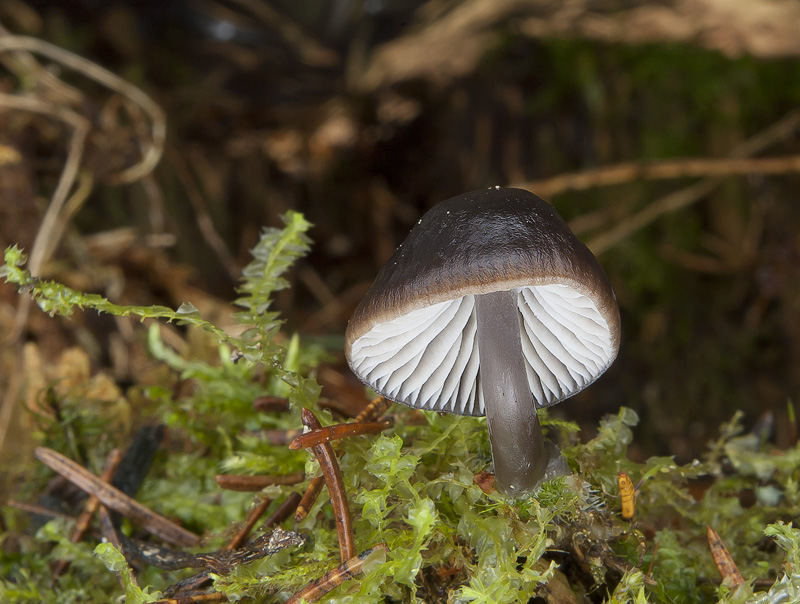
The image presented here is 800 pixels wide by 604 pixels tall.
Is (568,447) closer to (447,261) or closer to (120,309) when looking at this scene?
(447,261)

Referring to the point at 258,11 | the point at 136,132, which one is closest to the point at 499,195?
the point at 136,132

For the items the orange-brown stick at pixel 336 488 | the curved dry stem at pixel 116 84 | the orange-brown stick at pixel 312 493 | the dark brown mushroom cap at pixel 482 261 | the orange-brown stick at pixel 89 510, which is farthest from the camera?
the curved dry stem at pixel 116 84

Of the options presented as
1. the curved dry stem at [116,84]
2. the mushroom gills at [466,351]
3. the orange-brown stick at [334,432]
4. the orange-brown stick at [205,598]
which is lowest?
the orange-brown stick at [205,598]

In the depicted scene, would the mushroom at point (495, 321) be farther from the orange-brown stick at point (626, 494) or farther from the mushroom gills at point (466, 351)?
the orange-brown stick at point (626, 494)

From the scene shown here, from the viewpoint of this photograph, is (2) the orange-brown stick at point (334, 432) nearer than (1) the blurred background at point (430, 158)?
Yes

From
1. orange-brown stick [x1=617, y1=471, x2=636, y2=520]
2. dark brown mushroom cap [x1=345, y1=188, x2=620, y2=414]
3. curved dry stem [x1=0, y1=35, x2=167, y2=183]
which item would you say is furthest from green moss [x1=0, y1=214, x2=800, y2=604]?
curved dry stem [x1=0, y1=35, x2=167, y2=183]

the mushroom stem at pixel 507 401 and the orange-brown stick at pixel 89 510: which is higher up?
the mushroom stem at pixel 507 401

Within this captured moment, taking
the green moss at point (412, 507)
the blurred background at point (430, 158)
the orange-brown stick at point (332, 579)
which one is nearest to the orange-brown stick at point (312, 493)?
the green moss at point (412, 507)

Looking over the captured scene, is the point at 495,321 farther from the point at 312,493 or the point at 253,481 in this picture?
the point at 253,481
